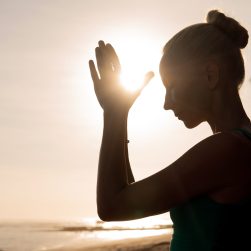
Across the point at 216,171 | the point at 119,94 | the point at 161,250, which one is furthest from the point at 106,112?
the point at 161,250

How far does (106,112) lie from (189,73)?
0.44m

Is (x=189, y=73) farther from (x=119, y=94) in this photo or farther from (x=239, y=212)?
(x=239, y=212)

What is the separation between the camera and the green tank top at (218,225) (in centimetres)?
199

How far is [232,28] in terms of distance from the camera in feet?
7.91

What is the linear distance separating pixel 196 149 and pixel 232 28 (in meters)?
0.74

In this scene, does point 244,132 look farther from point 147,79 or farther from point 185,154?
point 147,79

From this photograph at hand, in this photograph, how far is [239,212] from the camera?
1997 millimetres

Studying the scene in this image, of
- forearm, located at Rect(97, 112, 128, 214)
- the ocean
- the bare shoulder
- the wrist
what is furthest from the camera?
the ocean

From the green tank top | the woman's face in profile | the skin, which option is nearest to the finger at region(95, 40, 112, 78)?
the skin

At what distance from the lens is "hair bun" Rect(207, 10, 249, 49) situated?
2408mm

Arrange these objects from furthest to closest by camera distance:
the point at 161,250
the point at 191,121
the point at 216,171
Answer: the point at 161,250, the point at 191,121, the point at 216,171

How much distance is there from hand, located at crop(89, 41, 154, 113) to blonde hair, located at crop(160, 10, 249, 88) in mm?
166

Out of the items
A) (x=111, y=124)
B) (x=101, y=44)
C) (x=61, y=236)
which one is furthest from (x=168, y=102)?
(x=61, y=236)

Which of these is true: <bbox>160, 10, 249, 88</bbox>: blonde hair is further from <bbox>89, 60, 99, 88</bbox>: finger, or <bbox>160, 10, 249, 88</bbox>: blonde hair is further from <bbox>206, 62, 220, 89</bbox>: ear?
<bbox>89, 60, 99, 88</bbox>: finger
